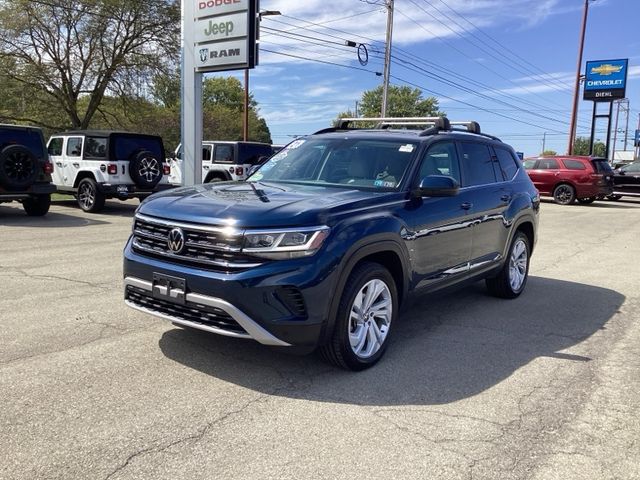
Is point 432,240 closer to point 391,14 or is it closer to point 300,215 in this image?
point 300,215

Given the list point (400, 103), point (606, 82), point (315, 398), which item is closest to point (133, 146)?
point (315, 398)

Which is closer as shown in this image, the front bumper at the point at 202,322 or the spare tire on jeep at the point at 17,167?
the front bumper at the point at 202,322

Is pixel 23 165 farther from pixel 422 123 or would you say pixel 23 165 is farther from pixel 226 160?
pixel 422 123

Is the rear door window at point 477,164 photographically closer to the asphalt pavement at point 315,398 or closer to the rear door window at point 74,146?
the asphalt pavement at point 315,398

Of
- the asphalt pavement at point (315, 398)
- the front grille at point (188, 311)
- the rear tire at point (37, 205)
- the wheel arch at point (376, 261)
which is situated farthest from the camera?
the rear tire at point (37, 205)

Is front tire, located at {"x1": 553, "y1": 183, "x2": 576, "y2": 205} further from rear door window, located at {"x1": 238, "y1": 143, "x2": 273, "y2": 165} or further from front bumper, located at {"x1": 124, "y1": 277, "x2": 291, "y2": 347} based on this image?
front bumper, located at {"x1": 124, "y1": 277, "x2": 291, "y2": 347}

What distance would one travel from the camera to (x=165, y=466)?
284cm

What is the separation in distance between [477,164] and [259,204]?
2.93m

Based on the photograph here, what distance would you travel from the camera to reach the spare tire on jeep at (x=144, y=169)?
13.9 m

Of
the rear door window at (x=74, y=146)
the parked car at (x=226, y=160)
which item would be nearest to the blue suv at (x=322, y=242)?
the rear door window at (x=74, y=146)

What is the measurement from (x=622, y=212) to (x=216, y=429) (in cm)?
2029

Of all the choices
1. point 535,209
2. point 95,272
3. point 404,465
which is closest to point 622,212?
point 535,209

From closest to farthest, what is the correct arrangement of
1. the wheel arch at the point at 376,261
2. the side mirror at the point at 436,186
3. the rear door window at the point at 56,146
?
the wheel arch at the point at 376,261 → the side mirror at the point at 436,186 → the rear door window at the point at 56,146

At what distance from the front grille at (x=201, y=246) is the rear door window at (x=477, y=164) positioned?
283 cm
